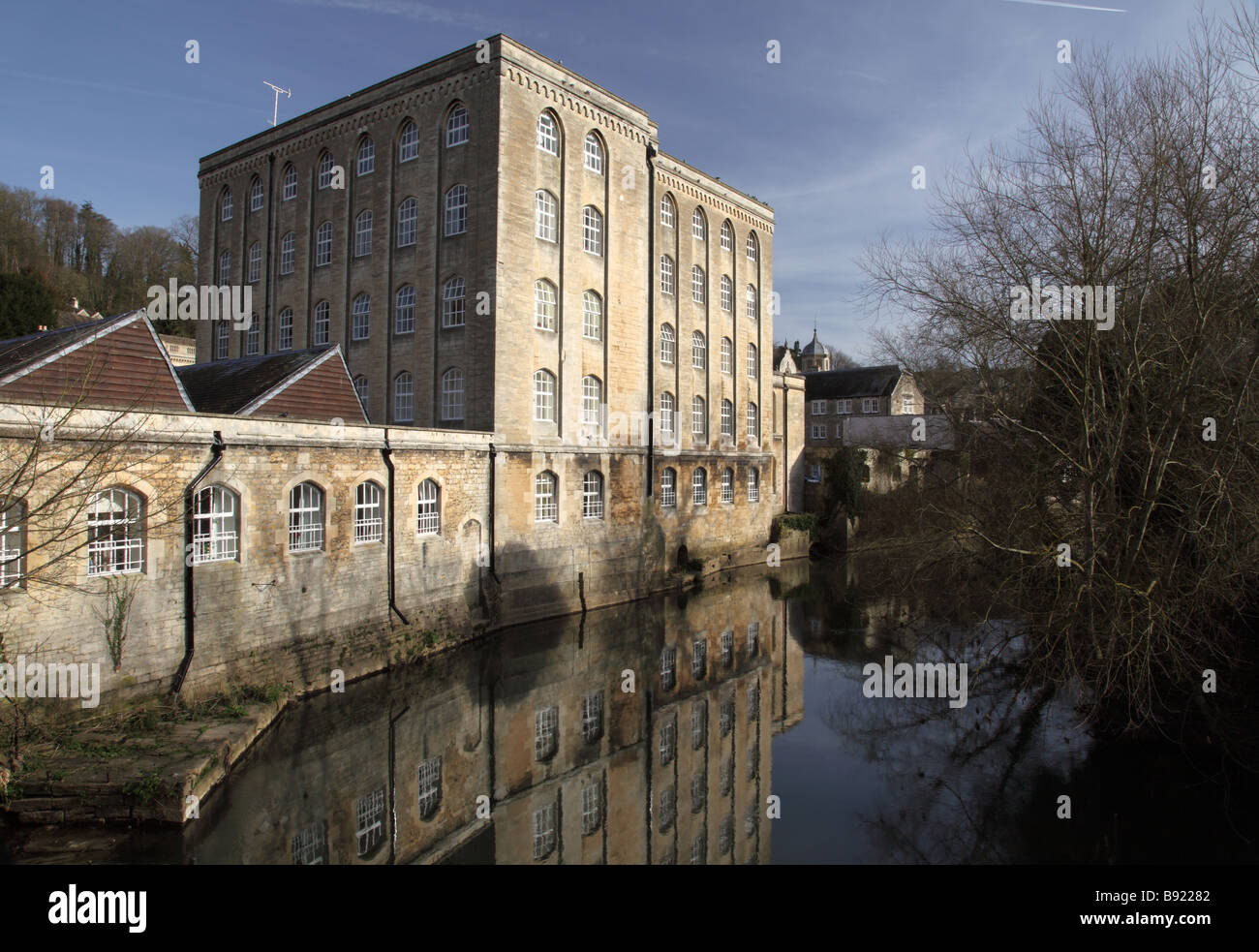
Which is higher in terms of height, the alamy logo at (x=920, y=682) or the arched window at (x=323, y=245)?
the arched window at (x=323, y=245)

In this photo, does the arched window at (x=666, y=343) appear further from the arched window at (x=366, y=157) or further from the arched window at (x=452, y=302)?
the arched window at (x=366, y=157)

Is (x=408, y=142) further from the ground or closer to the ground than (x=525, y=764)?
further from the ground

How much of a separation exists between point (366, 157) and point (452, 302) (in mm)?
5934

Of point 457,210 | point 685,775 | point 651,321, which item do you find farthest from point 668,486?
point 685,775

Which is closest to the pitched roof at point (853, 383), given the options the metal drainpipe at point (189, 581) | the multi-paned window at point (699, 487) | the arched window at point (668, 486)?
the multi-paned window at point (699, 487)

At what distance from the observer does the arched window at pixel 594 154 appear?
71.1ft

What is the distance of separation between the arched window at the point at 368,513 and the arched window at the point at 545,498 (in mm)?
4968

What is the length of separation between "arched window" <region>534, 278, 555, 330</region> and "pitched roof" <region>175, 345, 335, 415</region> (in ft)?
17.8

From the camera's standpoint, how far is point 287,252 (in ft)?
78.9

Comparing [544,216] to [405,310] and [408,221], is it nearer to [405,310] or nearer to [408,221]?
[408,221]

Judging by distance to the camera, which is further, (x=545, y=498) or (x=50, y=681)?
(x=545, y=498)

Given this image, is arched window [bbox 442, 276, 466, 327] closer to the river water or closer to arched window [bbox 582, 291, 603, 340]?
arched window [bbox 582, 291, 603, 340]
